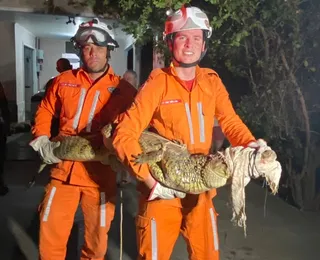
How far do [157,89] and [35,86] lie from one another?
15.2m

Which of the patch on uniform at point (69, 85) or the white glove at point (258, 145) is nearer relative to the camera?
the white glove at point (258, 145)

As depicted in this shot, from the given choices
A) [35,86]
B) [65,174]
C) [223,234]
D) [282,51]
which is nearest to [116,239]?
[223,234]

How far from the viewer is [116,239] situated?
179 inches

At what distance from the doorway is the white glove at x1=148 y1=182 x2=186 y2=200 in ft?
39.3

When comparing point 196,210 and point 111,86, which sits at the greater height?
point 111,86

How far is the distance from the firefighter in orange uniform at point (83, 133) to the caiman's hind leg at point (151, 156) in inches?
26.7

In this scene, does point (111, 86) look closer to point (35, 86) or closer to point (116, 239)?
point (116, 239)

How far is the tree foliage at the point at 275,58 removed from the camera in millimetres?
4805

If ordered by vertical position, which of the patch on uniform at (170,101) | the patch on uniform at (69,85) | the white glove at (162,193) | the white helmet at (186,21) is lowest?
the white glove at (162,193)

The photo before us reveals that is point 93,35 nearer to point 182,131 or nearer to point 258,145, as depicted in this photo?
point 182,131

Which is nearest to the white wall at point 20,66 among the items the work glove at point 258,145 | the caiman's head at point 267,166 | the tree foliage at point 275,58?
the tree foliage at point 275,58

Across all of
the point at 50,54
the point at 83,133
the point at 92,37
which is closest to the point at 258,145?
the point at 83,133

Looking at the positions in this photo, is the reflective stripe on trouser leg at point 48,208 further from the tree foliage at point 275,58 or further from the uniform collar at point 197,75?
the tree foliage at point 275,58

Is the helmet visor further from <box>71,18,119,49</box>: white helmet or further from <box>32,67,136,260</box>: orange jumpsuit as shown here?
<box>32,67,136,260</box>: orange jumpsuit
